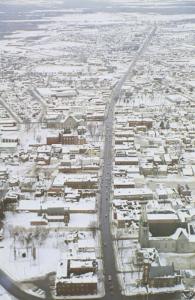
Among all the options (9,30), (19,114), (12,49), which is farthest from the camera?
(9,30)

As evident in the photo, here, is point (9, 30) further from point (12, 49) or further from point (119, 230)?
point (119, 230)

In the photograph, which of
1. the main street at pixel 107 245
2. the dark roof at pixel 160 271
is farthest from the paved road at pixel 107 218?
the dark roof at pixel 160 271

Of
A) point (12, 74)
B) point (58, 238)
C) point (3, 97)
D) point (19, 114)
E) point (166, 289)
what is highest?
point (12, 74)

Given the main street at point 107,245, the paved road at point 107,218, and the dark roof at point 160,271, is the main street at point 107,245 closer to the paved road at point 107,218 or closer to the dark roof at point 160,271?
the paved road at point 107,218

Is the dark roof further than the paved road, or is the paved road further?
the paved road

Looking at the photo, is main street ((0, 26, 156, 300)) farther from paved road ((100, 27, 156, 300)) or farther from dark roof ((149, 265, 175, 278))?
dark roof ((149, 265, 175, 278))

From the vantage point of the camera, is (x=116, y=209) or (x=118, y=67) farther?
(x=118, y=67)

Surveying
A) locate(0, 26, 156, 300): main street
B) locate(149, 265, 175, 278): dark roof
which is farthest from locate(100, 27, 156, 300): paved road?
locate(149, 265, 175, 278): dark roof

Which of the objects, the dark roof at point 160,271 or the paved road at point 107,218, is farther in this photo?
the paved road at point 107,218

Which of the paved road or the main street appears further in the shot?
the paved road

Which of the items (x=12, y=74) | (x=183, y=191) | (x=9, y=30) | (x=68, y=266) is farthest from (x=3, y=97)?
(x=9, y=30)

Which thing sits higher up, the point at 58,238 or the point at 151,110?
the point at 151,110
